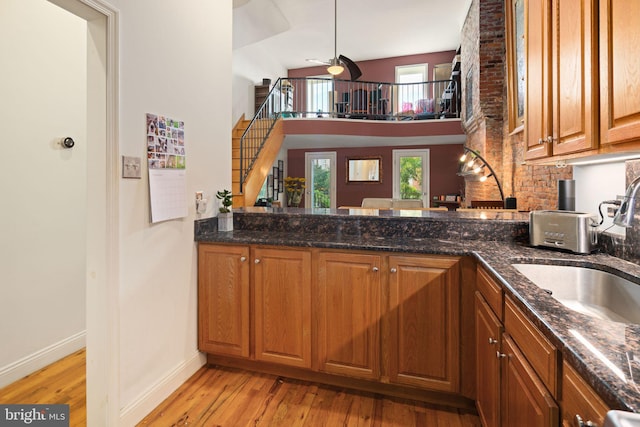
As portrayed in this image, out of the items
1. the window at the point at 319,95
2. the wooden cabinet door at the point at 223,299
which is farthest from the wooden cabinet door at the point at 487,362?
the window at the point at 319,95

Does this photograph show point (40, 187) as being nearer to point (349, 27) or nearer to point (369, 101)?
point (349, 27)

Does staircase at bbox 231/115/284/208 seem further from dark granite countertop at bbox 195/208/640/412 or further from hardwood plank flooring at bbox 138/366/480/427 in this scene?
hardwood plank flooring at bbox 138/366/480/427

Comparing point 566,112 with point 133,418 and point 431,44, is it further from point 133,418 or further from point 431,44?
point 431,44

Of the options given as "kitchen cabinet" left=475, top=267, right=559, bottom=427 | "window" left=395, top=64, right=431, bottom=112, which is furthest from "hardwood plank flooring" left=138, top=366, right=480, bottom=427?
"window" left=395, top=64, right=431, bottom=112

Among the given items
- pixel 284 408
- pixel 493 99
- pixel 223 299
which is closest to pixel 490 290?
pixel 284 408

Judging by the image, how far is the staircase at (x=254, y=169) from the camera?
5.59m

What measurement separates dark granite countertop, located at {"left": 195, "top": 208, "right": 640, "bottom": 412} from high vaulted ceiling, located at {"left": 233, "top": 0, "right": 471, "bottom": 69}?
3.42 meters

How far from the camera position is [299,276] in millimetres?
2111

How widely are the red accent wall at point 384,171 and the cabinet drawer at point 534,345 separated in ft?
25.7

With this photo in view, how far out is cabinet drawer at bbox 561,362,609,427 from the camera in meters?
0.68

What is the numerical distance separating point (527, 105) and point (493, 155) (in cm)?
338

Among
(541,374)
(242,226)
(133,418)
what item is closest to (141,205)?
(242,226)

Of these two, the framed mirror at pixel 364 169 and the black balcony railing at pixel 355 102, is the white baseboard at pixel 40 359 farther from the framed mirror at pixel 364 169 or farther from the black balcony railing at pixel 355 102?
the framed mirror at pixel 364 169

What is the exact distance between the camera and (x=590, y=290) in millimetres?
1516
